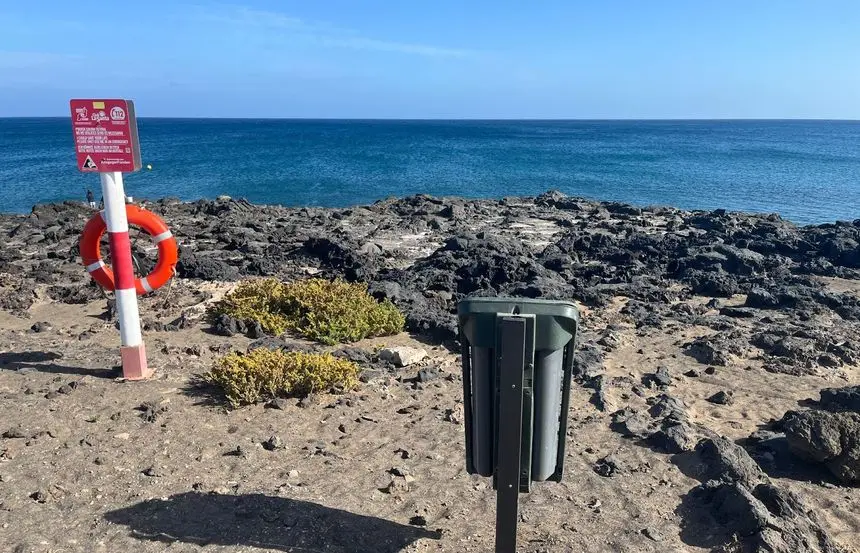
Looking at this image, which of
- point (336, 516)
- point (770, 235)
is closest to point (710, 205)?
point (770, 235)

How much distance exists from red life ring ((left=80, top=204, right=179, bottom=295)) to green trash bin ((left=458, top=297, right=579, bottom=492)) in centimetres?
520

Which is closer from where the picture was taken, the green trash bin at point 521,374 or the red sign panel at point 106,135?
the green trash bin at point 521,374

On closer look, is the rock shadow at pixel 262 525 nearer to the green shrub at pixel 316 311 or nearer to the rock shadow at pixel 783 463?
the rock shadow at pixel 783 463

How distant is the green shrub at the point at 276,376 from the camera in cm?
679

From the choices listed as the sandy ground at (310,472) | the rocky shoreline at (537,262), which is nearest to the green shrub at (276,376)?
the sandy ground at (310,472)

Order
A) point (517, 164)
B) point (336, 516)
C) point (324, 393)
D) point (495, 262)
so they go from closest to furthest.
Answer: point (336, 516)
point (324, 393)
point (495, 262)
point (517, 164)

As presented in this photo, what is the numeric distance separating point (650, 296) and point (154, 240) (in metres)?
8.52

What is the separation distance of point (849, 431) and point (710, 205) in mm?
31599

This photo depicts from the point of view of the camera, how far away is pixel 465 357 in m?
3.68

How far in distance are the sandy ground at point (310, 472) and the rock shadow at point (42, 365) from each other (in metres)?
0.02

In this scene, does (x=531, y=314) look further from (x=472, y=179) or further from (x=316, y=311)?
(x=472, y=179)

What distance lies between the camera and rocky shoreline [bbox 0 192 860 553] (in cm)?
555

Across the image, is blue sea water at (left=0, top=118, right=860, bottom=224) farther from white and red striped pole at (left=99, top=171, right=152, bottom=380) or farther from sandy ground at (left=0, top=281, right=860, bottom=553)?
white and red striped pole at (left=99, top=171, right=152, bottom=380)

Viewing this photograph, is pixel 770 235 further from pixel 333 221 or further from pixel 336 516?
pixel 336 516
